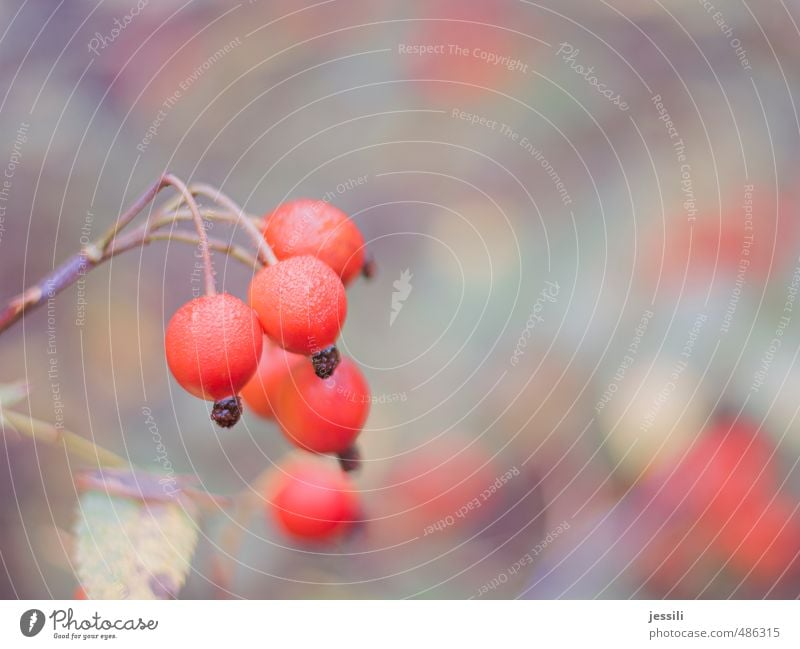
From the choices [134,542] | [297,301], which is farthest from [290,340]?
[134,542]

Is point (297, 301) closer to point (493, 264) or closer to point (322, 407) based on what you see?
point (322, 407)

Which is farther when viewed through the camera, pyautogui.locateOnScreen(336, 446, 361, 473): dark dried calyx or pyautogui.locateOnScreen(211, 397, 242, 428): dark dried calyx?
pyautogui.locateOnScreen(336, 446, 361, 473): dark dried calyx

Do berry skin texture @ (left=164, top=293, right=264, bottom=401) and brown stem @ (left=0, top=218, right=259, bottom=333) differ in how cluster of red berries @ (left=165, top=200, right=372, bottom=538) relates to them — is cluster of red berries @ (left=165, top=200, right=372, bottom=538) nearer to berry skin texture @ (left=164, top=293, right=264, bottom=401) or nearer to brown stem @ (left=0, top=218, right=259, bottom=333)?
berry skin texture @ (left=164, top=293, right=264, bottom=401)

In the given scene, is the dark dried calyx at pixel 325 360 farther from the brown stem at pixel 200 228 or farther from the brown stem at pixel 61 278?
the brown stem at pixel 61 278

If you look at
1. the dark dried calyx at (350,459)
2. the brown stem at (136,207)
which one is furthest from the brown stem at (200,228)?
the dark dried calyx at (350,459)

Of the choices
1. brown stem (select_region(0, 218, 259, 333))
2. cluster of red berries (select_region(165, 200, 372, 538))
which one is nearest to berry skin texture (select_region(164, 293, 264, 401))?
cluster of red berries (select_region(165, 200, 372, 538))
